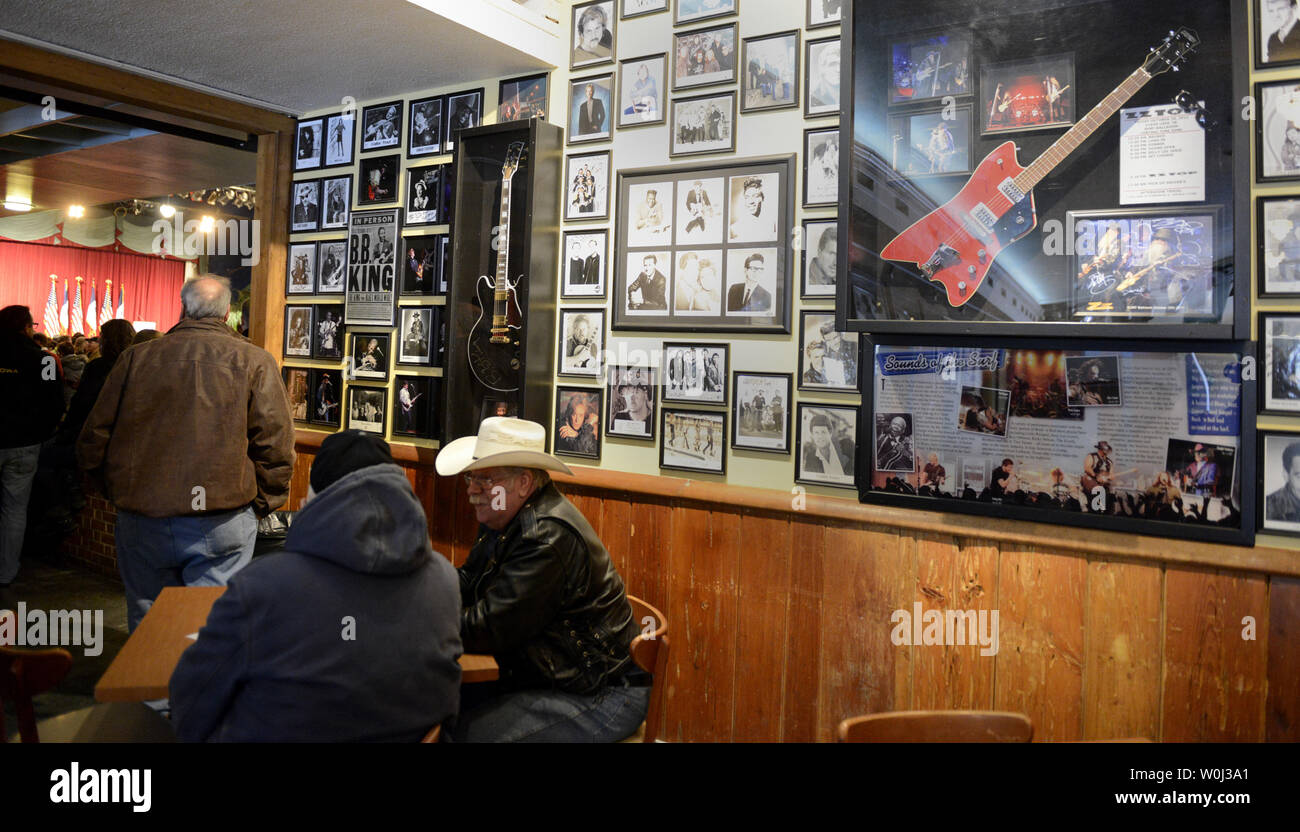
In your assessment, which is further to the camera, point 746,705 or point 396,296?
point 396,296

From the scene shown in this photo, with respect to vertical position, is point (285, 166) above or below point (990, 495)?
above

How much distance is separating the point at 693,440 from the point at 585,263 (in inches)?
38.4

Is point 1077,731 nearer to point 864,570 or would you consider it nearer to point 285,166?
point 864,570

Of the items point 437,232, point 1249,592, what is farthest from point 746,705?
point 437,232

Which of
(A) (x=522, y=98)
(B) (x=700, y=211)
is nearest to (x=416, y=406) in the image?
(A) (x=522, y=98)

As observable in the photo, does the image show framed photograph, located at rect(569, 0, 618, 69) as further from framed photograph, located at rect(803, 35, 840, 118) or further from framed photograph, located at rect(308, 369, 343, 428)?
framed photograph, located at rect(308, 369, 343, 428)

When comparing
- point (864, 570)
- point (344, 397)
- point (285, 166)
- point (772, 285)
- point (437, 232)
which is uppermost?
point (285, 166)

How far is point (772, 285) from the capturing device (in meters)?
3.22

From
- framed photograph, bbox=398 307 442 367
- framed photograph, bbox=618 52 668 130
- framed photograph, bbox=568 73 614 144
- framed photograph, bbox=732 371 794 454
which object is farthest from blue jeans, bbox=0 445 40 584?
framed photograph, bbox=732 371 794 454

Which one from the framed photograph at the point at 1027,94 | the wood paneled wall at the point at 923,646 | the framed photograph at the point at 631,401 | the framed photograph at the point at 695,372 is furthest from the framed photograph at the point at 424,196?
the framed photograph at the point at 1027,94

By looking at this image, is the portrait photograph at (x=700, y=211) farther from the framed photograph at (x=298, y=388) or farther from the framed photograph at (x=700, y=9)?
the framed photograph at (x=298, y=388)

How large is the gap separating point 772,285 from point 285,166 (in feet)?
10.8
